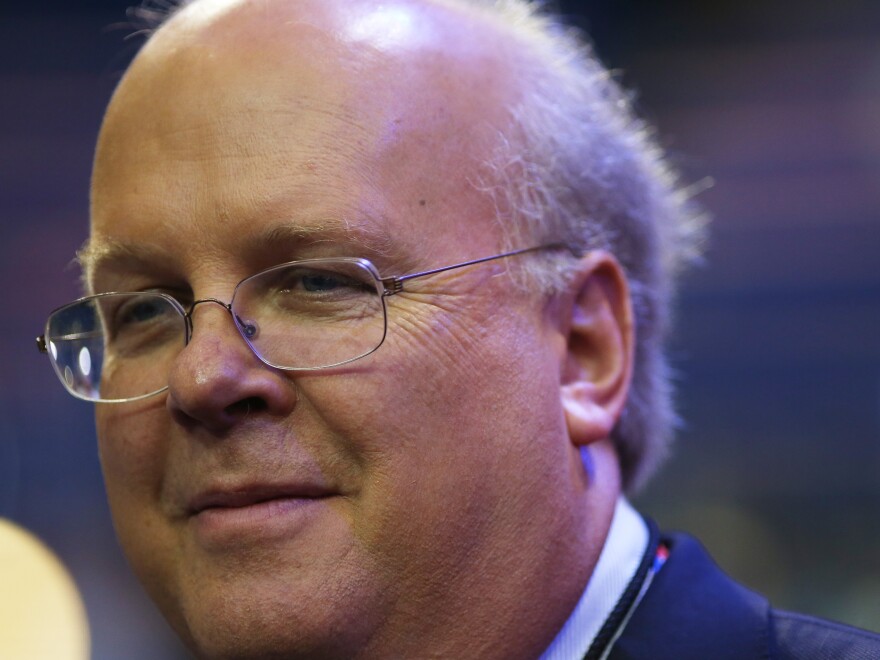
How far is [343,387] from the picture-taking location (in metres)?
1.69

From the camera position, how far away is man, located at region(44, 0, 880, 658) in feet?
5.54

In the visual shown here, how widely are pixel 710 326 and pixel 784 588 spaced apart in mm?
1693

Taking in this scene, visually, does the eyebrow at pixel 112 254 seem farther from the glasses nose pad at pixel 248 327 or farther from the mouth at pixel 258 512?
the mouth at pixel 258 512

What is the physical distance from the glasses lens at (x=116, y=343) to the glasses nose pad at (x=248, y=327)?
153 mm

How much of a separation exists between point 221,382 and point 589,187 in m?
0.91

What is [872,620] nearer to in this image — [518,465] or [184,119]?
[518,465]

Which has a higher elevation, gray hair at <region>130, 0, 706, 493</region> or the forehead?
the forehead

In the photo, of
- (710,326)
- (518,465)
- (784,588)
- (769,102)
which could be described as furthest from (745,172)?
(518,465)

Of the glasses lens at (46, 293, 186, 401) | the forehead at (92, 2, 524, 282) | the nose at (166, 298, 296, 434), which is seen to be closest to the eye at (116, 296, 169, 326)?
the glasses lens at (46, 293, 186, 401)

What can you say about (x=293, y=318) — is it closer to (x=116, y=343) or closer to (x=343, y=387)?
(x=343, y=387)

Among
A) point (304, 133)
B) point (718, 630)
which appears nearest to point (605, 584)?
point (718, 630)

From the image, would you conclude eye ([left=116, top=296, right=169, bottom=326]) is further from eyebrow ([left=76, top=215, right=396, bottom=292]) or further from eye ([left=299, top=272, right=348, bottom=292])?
eye ([left=299, top=272, right=348, bottom=292])

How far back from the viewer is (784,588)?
5.59 m

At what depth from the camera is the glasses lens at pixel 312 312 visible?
172cm
